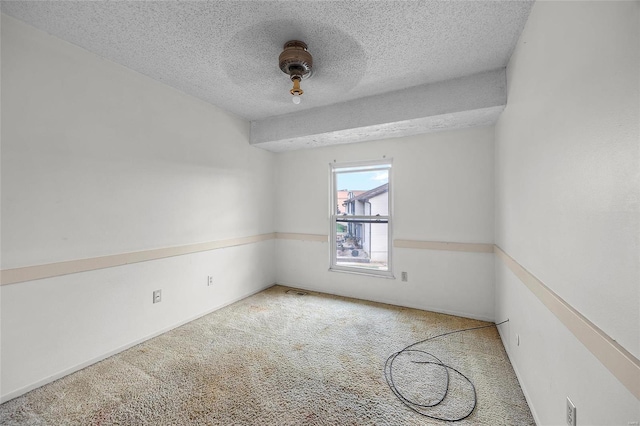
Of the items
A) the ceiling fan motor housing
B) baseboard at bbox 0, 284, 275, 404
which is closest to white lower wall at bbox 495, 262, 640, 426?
the ceiling fan motor housing

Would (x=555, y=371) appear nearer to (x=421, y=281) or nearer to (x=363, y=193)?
(x=421, y=281)

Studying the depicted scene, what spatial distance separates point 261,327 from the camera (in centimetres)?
278

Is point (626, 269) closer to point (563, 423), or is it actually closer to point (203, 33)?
point (563, 423)

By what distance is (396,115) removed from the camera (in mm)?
2766

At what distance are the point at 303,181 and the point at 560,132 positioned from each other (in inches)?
125

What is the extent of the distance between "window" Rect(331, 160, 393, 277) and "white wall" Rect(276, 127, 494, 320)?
122 millimetres

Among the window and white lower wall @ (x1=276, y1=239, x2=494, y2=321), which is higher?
the window

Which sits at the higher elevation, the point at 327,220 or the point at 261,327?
the point at 327,220

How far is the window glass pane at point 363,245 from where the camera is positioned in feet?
11.9

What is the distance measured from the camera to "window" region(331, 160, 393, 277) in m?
3.59

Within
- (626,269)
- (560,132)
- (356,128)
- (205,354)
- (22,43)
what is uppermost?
(22,43)

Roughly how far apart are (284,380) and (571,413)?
5.34ft

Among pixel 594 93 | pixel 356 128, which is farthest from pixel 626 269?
pixel 356 128

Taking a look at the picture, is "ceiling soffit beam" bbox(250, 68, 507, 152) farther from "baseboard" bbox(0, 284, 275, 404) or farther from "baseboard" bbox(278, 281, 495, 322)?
"baseboard" bbox(0, 284, 275, 404)
